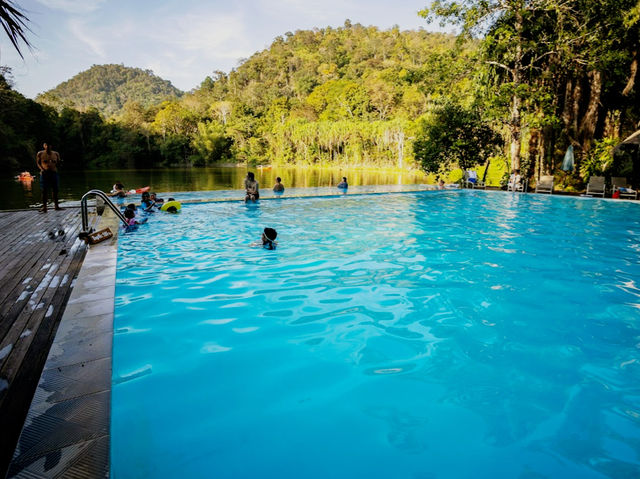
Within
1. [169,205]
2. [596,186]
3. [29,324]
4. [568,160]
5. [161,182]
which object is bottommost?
[29,324]

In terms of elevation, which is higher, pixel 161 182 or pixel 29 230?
pixel 161 182

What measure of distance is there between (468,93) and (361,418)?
20657 mm

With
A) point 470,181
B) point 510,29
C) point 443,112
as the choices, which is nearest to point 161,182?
point 443,112

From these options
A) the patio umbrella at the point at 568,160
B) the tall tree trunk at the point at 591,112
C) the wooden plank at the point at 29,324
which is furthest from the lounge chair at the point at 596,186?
the wooden plank at the point at 29,324

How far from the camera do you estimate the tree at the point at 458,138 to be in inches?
762

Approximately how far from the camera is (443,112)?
19719mm

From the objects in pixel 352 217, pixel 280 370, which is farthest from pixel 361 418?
pixel 352 217

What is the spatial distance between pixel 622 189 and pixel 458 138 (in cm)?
794

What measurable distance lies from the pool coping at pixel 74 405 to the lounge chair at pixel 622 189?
1806cm

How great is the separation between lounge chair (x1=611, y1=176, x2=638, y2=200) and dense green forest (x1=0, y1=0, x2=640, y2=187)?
4.49ft

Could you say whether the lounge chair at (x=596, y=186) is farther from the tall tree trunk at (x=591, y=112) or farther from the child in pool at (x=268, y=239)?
the child in pool at (x=268, y=239)

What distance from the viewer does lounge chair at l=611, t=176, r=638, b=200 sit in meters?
14.4

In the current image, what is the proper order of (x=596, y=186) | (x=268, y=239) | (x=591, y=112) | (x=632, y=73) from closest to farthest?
(x=268, y=239), (x=596, y=186), (x=632, y=73), (x=591, y=112)

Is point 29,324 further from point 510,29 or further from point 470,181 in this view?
point 510,29
